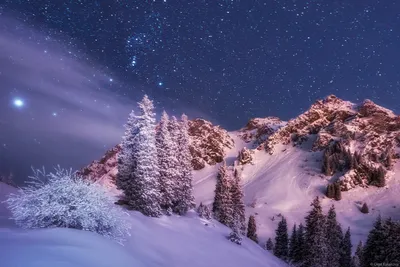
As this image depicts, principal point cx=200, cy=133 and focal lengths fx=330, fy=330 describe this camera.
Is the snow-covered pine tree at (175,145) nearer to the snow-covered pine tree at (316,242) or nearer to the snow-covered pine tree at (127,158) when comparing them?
the snow-covered pine tree at (127,158)

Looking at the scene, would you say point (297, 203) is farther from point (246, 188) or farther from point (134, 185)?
point (134, 185)

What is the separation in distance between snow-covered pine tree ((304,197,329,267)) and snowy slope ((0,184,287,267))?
12531 mm

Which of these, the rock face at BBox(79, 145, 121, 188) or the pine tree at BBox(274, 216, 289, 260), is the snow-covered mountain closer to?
the rock face at BBox(79, 145, 121, 188)

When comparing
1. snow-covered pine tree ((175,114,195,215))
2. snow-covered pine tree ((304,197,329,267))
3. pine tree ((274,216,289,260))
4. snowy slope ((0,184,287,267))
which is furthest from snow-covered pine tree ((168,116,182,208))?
pine tree ((274,216,289,260))

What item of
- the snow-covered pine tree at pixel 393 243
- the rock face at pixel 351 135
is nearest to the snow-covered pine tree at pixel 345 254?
the snow-covered pine tree at pixel 393 243

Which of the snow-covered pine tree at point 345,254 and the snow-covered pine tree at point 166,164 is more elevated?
the snow-covered pine tree at point 166,164

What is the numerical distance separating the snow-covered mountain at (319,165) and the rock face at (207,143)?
1.47ft

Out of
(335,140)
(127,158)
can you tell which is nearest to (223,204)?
(127,158)

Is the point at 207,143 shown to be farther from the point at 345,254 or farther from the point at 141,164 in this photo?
the point at 141,164

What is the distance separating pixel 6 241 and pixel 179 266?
352 inches

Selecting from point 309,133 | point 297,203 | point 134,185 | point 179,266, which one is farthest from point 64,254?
point 309,133

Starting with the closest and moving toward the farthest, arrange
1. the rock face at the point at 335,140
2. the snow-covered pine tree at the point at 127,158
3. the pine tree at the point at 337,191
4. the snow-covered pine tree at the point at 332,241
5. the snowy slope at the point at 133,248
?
the snowy slope at the point at 133,248, the snow-covered pine tree at the point at 127,158, the snow-covered pine tree at the point at 332,241, the pine tree at the point at 337,191, the rock face at the point at 335,140

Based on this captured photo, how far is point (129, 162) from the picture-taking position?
95.8 feet

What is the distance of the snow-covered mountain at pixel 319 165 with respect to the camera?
278 feet
